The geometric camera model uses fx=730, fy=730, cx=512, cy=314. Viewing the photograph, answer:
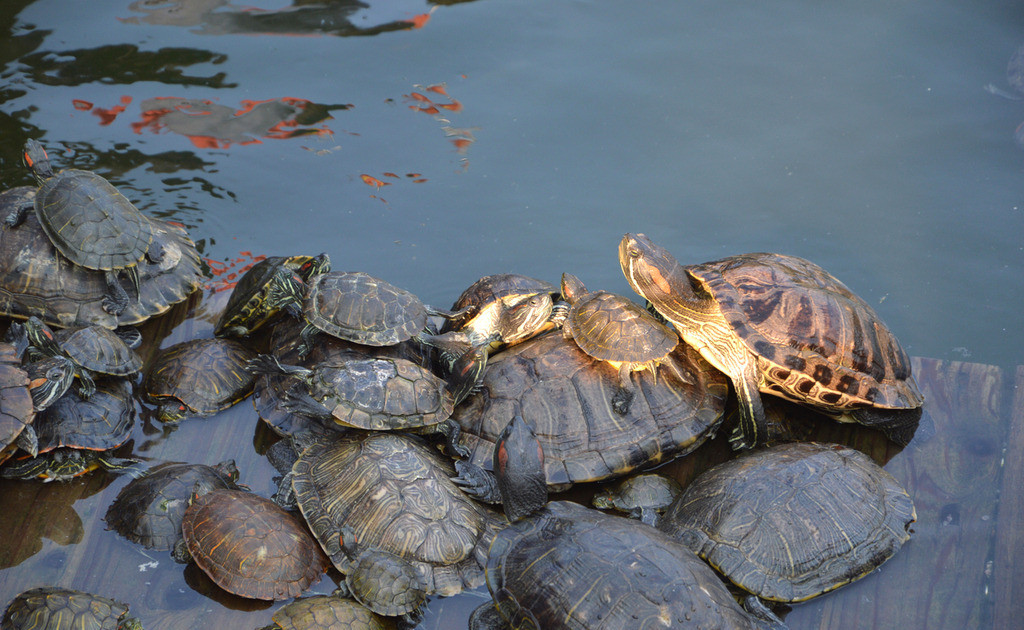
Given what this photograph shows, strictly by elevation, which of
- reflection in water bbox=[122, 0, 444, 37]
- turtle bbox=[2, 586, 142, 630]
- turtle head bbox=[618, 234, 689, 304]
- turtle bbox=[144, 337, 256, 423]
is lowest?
turtle bbox=[2, 586, 142, 630]

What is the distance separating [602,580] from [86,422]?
8.96ft

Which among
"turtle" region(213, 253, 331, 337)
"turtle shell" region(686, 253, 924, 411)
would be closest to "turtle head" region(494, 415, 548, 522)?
"turtle shell" region(686, 253, 924, 411)

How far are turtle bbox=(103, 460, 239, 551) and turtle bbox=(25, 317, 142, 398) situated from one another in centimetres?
65

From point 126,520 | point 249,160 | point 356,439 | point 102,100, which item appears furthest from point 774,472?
point 102,100

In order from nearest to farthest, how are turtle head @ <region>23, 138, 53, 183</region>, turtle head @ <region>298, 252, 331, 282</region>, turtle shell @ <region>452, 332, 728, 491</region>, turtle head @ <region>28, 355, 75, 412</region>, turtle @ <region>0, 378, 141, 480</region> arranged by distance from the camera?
turtle head @ <region>28, 355, 75, 412</region> → turtle @ <region>0, 378, 141, 480</region> → turtle shell @ <region>452, 332, 728, 491</region> → turtle head @ <region>298, 252, 331, 282</region> → turtle head @ <region>23, 138, 53, 183</region>

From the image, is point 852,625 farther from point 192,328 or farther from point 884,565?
point 192,328

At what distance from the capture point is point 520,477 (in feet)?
10.9

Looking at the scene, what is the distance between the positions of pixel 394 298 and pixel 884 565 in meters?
2.90

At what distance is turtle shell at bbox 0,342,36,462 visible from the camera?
3422 millimetres

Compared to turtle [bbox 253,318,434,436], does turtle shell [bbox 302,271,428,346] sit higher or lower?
higher

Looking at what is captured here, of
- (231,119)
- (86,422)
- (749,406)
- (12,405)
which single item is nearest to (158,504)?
(86,422)

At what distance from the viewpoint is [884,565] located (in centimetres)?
358

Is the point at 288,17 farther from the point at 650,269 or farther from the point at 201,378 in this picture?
the point at 650,269

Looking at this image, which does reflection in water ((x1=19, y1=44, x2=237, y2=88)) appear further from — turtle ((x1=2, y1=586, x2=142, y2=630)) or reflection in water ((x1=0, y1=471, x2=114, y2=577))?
turtle ((x1=2, y1=586, x2=142, y2=630))
